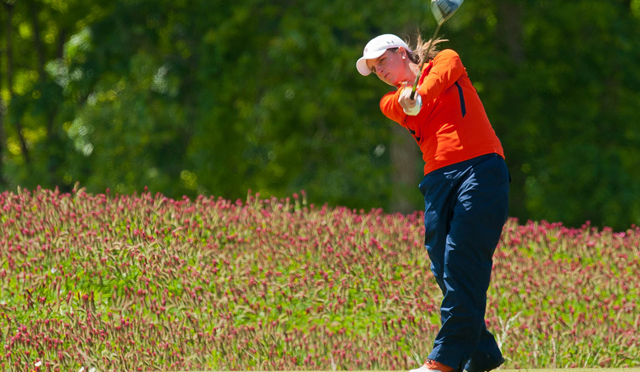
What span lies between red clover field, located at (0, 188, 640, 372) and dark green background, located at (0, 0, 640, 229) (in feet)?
19.7

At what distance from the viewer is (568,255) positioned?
7.67 metres

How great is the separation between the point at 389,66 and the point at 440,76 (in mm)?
346

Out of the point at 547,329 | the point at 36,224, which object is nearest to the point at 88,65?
the point at 36,224

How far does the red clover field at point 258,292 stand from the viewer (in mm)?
6000

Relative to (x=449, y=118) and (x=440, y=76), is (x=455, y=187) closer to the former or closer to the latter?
(x=449, y=118)

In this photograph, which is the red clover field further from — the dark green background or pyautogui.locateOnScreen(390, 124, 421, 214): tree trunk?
pyautogui.locateOnScreen(390, 124, 421, 214): tree trunk

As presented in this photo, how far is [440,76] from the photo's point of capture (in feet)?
13.9

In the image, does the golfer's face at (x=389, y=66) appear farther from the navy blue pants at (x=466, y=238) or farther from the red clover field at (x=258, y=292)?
the red clover field at (x=258, y=292)

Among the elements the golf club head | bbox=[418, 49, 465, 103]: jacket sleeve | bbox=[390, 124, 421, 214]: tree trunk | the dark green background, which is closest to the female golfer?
bbox=[418, 49, 465, 103]: jacket sleeve

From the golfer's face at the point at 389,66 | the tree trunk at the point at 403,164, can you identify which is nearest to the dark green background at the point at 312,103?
the tree trunk at the point at 403,164

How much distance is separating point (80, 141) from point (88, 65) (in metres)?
2.03

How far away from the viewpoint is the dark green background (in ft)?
46.4

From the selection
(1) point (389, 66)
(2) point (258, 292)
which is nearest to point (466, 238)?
(1) point (389, 66)

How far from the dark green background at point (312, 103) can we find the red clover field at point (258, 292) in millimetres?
6014
